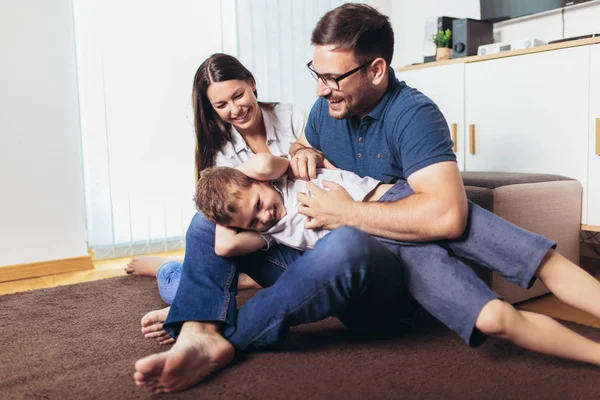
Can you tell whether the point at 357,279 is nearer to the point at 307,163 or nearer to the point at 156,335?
the point at 307,163

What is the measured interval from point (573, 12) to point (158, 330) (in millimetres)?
2477

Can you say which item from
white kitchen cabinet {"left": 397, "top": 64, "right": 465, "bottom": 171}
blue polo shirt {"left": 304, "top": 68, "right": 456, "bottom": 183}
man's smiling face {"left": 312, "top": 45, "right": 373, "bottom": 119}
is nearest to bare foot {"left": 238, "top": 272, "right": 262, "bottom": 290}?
blue polo shirt {"left": 304, "top": 68, "right": 456, "bottom": 183}

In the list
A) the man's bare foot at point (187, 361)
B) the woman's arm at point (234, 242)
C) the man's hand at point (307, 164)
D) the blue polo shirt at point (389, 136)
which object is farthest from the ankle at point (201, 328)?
the blue polo shirt at point (389, 136)

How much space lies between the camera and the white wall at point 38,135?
2746mm

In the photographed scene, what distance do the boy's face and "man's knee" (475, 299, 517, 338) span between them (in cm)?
55

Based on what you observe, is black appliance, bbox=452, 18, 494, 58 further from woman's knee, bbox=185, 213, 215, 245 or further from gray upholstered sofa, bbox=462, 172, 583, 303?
woman's knee, bbox=185, 213, 215, 245

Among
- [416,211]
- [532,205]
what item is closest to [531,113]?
[532,205]

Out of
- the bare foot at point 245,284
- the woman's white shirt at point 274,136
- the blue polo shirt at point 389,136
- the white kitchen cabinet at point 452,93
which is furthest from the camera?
the white kitchen cabinet at point 452,93

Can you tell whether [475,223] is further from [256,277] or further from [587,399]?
[256,277]

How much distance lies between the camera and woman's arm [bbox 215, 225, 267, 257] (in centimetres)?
142

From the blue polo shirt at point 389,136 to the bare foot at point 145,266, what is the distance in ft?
3.37

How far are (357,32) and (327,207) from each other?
458 mm

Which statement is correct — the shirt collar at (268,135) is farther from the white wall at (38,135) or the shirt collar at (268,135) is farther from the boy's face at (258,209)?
the white wall at (38,135)

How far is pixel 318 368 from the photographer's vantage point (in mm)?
1388
